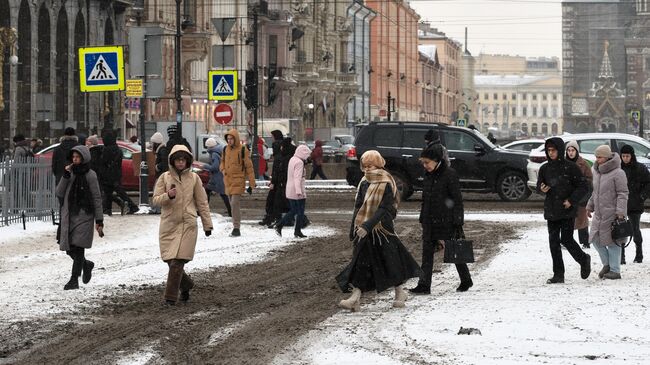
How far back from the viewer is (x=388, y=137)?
107 ft

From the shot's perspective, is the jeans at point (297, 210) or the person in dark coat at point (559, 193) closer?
the person in dark coat at point (559, 193)

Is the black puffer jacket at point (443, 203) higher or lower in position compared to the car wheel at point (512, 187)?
higher

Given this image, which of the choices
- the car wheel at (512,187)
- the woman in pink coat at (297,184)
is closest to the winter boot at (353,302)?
the woman in pink coat at (297,184)

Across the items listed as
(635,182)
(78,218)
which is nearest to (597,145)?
(635,182)

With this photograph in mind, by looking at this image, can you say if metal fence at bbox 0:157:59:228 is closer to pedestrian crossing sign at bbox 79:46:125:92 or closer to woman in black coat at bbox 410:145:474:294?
pedestrian crossing sign at bbox 79:46:125:92

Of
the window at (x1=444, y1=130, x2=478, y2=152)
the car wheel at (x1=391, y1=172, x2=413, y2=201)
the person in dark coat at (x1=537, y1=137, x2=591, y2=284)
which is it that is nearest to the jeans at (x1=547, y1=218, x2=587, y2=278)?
the person in dark coat at (x1=537, y1=137, x2=591, y2=284)

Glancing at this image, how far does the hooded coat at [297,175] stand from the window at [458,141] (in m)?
11.1

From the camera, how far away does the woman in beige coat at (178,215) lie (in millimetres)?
13422

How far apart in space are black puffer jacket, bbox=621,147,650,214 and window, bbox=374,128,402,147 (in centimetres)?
1525

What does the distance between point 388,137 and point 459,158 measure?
65.9 inches

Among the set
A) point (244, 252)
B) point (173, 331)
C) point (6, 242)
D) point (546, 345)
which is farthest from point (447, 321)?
point (6, 242)

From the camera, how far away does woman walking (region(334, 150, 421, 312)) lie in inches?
507

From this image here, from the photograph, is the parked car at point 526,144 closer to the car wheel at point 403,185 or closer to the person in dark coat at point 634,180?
the car wheel at point 403,185

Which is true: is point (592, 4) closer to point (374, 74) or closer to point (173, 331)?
point (374, 74)
